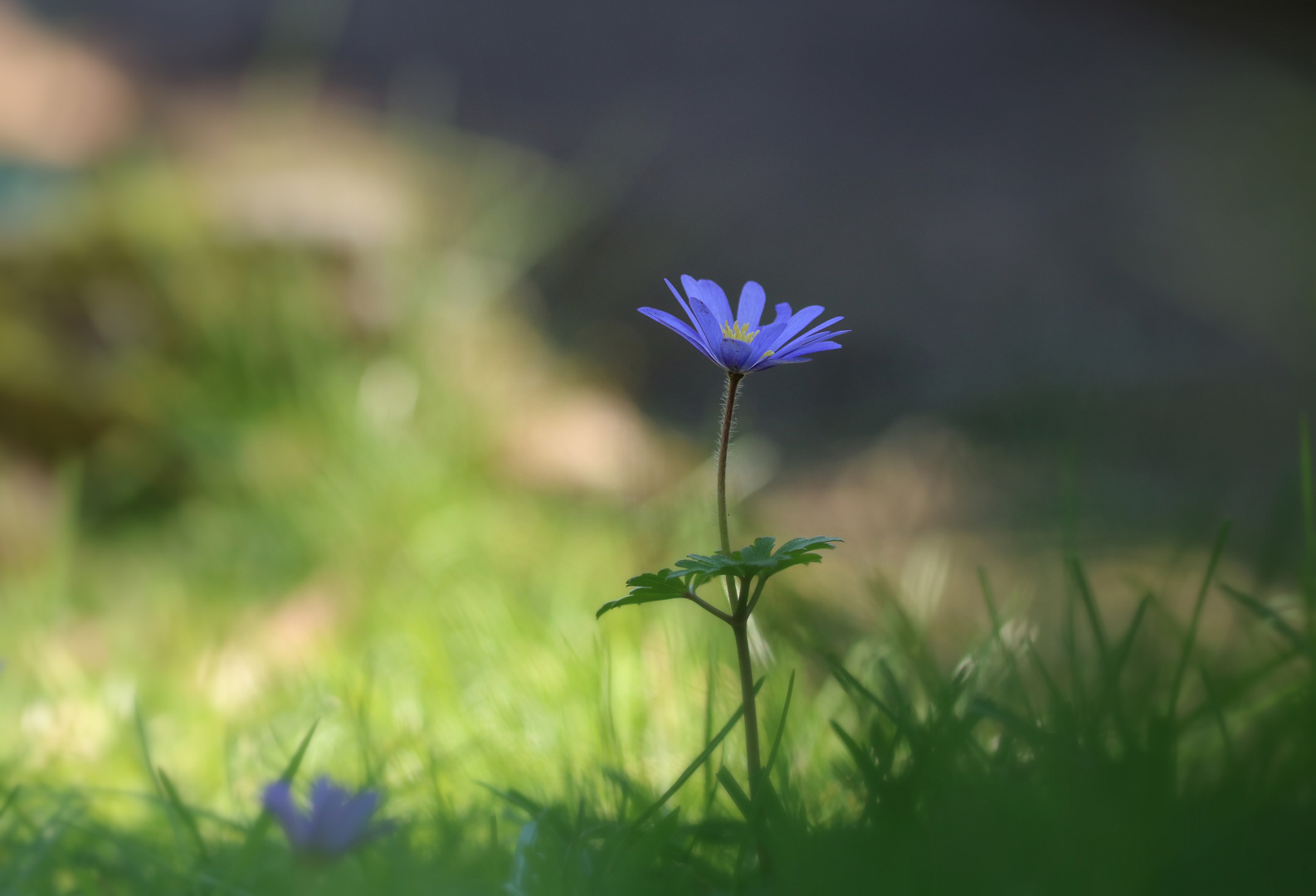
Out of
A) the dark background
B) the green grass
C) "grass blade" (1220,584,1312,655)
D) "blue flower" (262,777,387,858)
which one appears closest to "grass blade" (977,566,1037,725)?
the green grass

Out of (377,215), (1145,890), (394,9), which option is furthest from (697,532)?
(394,9)

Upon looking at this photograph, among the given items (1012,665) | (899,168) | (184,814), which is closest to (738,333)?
(1012,665)

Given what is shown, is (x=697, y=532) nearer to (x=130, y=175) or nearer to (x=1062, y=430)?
(x=1062, y=430)

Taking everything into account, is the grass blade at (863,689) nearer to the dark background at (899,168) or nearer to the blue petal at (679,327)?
the blue petal at (679,327)

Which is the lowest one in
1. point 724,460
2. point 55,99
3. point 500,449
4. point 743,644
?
point 743,644

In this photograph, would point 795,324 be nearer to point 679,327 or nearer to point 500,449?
point 679,327

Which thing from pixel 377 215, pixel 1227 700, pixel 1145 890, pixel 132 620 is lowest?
pixel 1145 890

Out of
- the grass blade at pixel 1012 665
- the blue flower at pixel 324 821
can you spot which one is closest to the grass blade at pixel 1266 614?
the grass blade at pixel 1012 665
